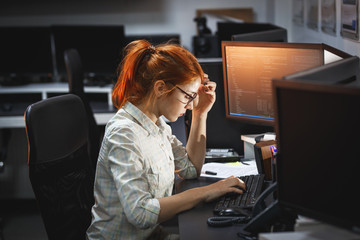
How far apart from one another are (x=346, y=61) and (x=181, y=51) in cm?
53

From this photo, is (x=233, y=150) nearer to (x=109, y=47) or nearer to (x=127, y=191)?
(x=127, y=191)

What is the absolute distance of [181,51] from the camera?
1.62 metres

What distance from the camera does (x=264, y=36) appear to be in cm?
245

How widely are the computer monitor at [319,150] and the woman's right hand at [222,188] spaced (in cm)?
43

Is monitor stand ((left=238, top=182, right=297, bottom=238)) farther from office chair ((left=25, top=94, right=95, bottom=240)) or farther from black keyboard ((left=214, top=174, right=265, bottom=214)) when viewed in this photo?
office chair ((left=25, top=94, right=95, bottom=240))

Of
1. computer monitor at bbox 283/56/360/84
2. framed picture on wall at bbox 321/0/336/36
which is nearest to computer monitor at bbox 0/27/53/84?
framed picture on wall at bbox 321/0/336/36

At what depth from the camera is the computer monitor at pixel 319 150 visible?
3.27 feet

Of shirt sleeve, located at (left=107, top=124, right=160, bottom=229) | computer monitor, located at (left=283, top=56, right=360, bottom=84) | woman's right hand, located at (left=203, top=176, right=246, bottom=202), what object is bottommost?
woman's right hand, located at (left=203, top=176, right=246, bottom=202)

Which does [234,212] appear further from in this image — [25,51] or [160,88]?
[25,51]

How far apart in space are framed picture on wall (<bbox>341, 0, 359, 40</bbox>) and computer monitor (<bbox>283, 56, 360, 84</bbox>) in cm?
57

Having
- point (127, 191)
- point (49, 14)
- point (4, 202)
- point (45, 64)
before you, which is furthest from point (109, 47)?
point (127, 191)

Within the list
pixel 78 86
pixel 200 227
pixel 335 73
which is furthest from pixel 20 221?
pixel 335 73

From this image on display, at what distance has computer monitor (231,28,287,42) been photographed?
237 centimetres

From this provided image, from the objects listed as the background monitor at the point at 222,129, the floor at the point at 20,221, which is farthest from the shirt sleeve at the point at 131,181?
the floor at the point at 20,221
